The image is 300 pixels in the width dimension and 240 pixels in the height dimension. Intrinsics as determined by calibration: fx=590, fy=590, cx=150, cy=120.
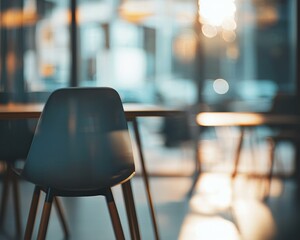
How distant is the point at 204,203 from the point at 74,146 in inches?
99.2

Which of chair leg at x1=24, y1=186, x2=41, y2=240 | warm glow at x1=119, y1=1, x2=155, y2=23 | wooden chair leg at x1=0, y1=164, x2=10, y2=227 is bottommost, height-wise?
wooden chair leg at x1=0, y1=164, x2=10, y2=227

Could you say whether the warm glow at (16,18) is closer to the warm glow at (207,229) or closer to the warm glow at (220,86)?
the warm glow at (220,86)

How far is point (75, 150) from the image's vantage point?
2332 mm

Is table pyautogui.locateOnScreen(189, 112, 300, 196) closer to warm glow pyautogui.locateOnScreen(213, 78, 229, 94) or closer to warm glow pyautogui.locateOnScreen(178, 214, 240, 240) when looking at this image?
warm glow pyautogui.locateOnScreen(213, 78, 229, 94)

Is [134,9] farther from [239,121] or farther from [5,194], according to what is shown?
[5,194]

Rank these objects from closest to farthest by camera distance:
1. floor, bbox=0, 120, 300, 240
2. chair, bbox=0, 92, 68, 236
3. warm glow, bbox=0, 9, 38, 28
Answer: chair, bbox=0, 92, 68, 236, floor, bbox=0, 120, 300, 240, warm glow, bbox=0, 9, 38, 28

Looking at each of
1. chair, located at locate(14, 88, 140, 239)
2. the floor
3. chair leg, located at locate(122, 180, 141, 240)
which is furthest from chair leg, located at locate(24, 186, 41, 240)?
the floor

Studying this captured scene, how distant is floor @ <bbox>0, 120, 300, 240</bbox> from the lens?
11.9ft

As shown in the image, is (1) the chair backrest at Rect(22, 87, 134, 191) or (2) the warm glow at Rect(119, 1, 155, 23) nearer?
(1) the chair backrest at Rect(22, 87, 134, 191)

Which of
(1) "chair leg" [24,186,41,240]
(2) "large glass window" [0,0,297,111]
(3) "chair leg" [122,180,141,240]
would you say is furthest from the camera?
(2) "large glass window" [0,0,297,111]

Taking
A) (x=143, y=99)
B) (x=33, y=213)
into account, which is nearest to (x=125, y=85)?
(x=143, y=99)

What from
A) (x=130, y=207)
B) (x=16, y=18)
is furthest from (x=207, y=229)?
(x=16, y=18)

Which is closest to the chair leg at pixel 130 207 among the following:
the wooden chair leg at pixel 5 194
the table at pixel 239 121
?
the wooden chair leg at pixel 5 194

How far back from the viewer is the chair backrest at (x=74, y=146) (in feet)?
7.60
